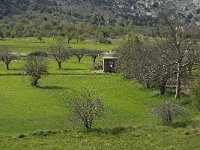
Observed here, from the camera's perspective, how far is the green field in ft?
111

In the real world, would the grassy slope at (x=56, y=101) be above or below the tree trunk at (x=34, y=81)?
below

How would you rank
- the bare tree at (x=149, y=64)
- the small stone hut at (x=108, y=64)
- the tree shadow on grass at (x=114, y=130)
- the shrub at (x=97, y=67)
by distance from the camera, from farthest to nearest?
1. the shrub at (x=97, y=67)
2. the small stone hut at (x=108, y=64)
3. the bare tree at (x=149, y=64)
4. the tree shadow on grass at (x=114, y=130)

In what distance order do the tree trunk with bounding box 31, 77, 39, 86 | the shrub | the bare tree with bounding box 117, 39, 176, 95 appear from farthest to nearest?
the shrub, the tree trunk with bounding box 31, 77, 39, 86, the bare tree with bounding box 117, 39, 176, 95

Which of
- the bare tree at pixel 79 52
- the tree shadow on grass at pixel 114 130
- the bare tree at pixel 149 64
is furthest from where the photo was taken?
the bare tree at pixel 79 52

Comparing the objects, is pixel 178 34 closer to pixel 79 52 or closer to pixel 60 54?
pixel 60 54

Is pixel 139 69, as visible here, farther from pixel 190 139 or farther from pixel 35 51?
pixel 35 51

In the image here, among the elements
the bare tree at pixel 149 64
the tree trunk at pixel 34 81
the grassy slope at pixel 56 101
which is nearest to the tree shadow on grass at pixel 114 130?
the grassy slope at pixel 56 101

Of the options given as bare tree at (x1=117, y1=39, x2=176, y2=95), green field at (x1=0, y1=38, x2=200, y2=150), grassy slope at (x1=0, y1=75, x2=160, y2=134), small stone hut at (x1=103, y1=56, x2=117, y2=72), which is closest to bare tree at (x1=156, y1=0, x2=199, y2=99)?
bare tree at (x1=117, y1=39, x2=176, y2=95)

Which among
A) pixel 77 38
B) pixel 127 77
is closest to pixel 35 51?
pixel 77 38

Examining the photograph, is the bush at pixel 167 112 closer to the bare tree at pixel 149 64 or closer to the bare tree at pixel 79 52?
the bare tree at pixel 149 64

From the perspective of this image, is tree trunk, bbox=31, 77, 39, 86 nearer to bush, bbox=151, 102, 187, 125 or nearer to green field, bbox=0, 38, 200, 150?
green field, bbox=0, 38, 200, 150

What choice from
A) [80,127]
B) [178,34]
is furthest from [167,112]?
[178,34]

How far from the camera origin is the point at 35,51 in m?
137

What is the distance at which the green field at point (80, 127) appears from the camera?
111 ft
